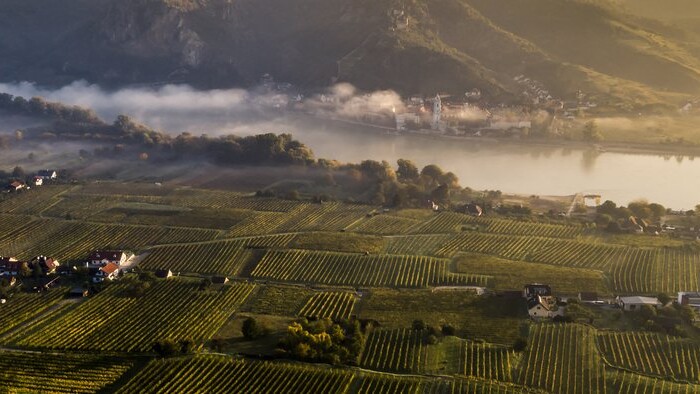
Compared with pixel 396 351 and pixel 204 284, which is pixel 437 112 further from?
pixel 396 351

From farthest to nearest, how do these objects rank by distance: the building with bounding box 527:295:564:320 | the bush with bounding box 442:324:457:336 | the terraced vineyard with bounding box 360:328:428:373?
the building with bounding box 527:295:564:320
the bush with bounding box 442:324:457:336
the terraced vineyard with bounding box 360:328:428:373

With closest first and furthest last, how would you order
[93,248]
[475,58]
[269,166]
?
[93,248]
[269,166]
[475,58]

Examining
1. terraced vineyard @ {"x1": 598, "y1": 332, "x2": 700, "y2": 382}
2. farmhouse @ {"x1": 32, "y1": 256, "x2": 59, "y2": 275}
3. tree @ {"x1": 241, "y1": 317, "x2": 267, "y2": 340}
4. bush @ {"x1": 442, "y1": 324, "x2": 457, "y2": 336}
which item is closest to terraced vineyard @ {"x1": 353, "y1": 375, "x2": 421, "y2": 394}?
bush @ {"x1": 442, "y1": 324, "x2": 457, "y2": 336}

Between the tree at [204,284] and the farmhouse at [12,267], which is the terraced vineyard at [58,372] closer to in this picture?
the tree at [204,284]

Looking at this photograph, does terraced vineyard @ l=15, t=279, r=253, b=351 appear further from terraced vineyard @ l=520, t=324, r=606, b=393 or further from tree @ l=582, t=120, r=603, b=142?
tree @ l=582, t=120, r=603, b=142

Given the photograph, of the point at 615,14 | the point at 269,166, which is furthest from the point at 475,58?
the point at 269,166

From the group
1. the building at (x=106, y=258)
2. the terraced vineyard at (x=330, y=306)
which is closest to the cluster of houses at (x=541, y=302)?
the terraced vineyard at (x=330, y=306)

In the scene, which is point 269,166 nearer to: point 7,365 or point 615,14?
point 7,365
